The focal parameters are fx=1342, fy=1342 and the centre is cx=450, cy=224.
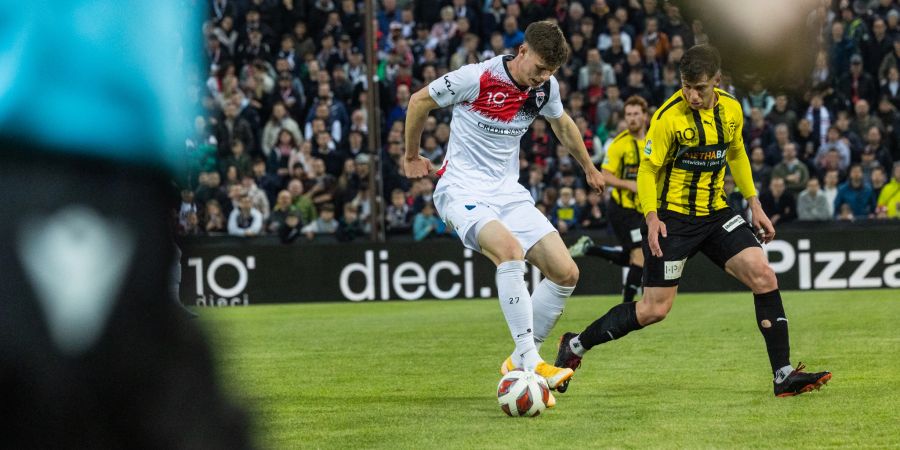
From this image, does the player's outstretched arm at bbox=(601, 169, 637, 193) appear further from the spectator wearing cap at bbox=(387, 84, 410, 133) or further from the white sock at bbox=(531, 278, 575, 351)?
the spectator wearing cap at bbox=(387, 84, 410, 133)

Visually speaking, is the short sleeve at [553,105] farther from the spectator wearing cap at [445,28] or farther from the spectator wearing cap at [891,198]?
the spectator wearing cap at [445,28]

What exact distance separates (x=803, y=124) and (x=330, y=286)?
6.69 m

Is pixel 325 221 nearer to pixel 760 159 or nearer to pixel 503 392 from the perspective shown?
pixel 760 159

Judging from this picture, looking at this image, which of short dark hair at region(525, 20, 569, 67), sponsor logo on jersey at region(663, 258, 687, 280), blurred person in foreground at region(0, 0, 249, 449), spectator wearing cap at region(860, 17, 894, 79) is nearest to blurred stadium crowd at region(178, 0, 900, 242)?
spectator wearing cap at region(860, 17, 894, 79)

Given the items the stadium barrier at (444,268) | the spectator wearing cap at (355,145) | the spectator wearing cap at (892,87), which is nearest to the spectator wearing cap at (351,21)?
the spectator wearing cap at (355,145)

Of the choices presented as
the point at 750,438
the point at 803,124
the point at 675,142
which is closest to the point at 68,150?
the point at 750,438

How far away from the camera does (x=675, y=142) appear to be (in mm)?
7648

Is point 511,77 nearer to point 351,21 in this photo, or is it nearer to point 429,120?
point 429,120

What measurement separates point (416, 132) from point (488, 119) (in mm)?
434

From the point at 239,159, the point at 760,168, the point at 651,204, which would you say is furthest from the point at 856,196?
the point at 651,204

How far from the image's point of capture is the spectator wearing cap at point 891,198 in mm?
17344

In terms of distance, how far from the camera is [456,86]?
7477 mm

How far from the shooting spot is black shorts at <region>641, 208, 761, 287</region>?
24.8 ft

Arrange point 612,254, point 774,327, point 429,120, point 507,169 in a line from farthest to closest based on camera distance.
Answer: point 429,120
point 612,254
point 507,169
point 774,327
